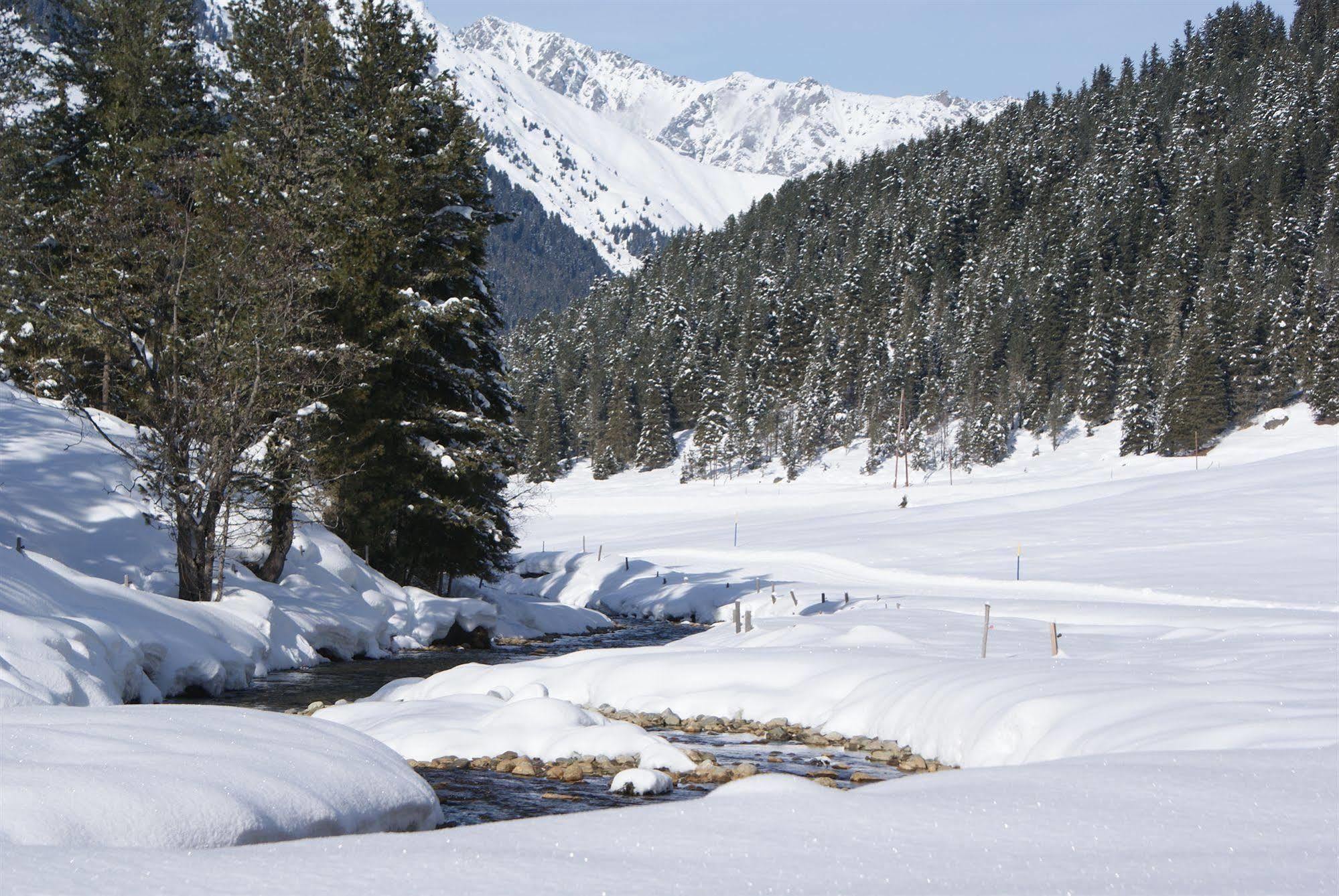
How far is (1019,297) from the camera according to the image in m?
114

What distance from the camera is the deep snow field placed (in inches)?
208

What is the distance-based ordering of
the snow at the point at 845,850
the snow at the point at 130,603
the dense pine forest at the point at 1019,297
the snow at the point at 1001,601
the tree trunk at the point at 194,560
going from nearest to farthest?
the snow at the point at 845,850 < the snow at the point at 1001,601 < the snow at the point at 130,603 < the tree trunk at the point at 194,560 < the dense pine forest at the point at 1019,297

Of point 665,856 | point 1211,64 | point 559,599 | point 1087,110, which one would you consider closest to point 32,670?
point 665,856

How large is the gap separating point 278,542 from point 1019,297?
10075 cm

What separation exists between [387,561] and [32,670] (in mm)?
17363

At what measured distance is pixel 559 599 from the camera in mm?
46344

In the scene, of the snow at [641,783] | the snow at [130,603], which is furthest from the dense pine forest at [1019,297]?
the snow at [641,783]

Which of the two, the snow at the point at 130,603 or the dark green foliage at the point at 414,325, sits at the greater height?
the dark green foliage at the point at 414,325

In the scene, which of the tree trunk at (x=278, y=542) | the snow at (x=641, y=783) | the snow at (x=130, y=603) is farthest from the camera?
the tree trunk at (x=278, y=542)

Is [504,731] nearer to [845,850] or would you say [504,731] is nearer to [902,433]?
[845,850]

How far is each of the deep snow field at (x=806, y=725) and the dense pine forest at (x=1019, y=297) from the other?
171 ft

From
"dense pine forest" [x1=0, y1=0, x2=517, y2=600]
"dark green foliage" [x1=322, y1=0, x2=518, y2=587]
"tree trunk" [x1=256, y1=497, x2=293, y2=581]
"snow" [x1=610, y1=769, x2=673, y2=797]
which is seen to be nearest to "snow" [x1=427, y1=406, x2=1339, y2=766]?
"snow" [x1=610, y1=769, x2=673, y2=797]

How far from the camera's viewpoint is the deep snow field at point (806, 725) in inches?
208

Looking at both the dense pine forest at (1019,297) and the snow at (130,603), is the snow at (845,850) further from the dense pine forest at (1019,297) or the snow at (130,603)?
the dense pine forest at (1019,297)
